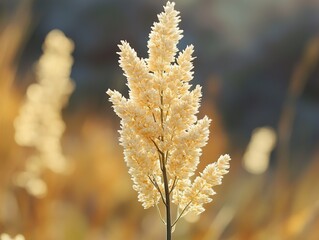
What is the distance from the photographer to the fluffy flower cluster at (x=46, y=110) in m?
0.91

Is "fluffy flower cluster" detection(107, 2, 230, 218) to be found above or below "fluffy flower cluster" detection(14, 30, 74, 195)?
below

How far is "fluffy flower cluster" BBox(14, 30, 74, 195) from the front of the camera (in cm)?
91

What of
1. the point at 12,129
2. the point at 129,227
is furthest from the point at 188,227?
the point at 12,129

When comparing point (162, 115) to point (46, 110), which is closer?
point (162, 115)

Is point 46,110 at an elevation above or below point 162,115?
above

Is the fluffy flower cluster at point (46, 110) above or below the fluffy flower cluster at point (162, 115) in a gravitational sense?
above

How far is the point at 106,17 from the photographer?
14.1 feet

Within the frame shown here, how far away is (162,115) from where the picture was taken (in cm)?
35

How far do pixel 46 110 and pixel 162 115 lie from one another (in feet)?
1.92

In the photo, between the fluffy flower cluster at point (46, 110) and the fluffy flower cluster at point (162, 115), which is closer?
the fluffy flower cluster at point (162, 115)

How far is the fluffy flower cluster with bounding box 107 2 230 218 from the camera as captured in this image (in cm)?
35

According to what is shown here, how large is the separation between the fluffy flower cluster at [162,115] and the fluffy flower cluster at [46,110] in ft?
1.80

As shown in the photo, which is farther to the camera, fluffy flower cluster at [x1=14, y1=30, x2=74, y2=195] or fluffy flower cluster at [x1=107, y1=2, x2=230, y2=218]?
fluffy flower cluster at [x1=14, y1=30, x2=74, y2=195]

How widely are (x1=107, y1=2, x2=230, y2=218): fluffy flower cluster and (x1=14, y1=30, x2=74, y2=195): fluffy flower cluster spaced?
1.80 ft
